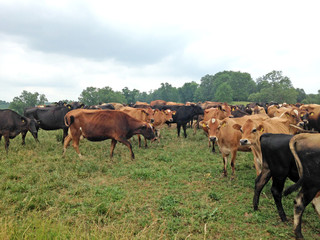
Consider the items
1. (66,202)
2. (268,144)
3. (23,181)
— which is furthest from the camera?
(23,181)

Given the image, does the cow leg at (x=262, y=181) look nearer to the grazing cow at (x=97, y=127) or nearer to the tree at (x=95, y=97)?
the grazing cow at (x=97, y=127)

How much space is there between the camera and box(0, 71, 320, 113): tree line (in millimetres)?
73375

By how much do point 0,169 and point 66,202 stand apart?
3.74 meters

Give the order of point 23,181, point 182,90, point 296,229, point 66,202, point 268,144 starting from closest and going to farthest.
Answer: point 296,229, point 268,144, point 66,202, point 23,181, point 182,90

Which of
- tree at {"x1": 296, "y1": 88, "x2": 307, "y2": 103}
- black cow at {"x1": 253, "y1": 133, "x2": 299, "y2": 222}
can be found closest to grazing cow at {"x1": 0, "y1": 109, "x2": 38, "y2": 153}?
black cow at {"x1": 253, "y1": 133, "x2": 299, "y2": 222}

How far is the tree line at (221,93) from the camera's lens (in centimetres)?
7338

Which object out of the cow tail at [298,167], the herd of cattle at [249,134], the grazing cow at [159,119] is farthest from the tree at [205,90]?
the cow tail at [298,167]

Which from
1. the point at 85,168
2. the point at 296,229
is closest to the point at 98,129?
the point at 85,168

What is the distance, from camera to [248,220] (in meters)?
4.31

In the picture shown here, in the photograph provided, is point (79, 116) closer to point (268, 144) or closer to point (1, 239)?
point (1, 239)

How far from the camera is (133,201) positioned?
5.07 meters

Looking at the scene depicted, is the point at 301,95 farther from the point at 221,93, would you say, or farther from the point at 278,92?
the point at 221,93

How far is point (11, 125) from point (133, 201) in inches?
314

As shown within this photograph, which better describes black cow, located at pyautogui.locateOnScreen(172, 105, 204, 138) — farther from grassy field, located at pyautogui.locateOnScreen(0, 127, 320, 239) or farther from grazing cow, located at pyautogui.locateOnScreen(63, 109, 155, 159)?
grazing cow, located at pyautogui.locateOnScreen(63, 109, 155, 159)
